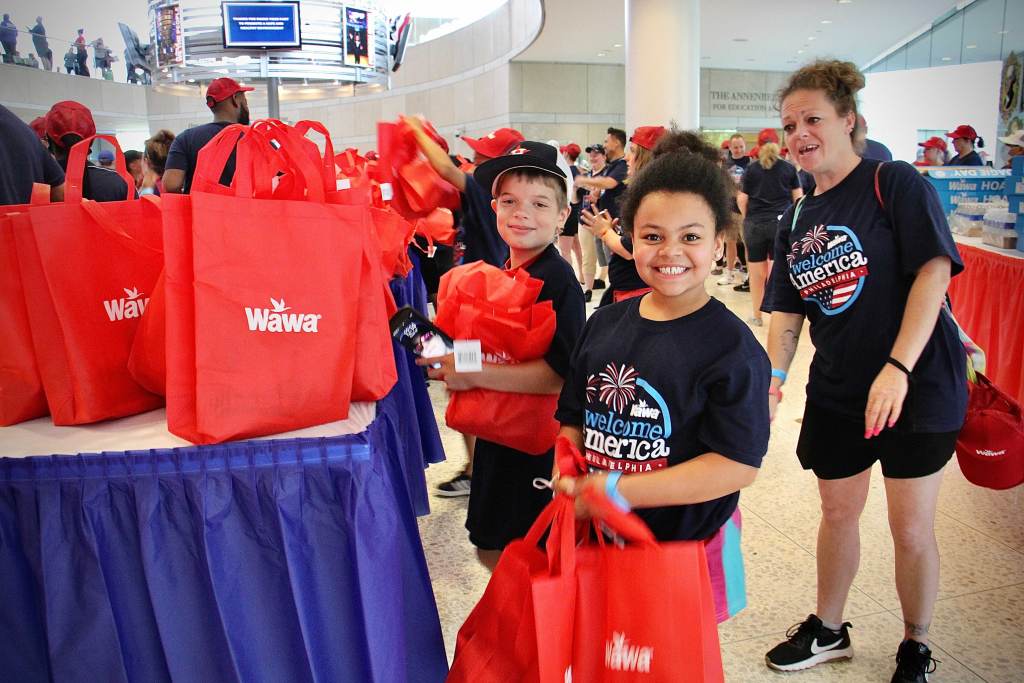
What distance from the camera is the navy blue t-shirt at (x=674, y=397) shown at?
130 cm

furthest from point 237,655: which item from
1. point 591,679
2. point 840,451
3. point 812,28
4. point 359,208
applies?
point 812,28

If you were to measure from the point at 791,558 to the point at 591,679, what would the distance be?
1.82 metres

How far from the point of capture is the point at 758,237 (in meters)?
6.37

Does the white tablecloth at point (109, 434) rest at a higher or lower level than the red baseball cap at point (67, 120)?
lower

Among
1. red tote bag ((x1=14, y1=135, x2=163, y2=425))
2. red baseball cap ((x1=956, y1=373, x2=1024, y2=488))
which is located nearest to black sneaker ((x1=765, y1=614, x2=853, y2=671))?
red baseball cap ((x1=956, y1=373, x2=1024, y2=488))

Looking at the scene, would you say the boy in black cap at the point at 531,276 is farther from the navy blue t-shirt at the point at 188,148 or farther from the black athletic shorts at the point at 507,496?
the navy blue t-shirt at the point at 188,148

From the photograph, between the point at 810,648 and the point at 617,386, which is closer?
the point at 617,386

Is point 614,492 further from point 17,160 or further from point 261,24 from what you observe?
point 261,24

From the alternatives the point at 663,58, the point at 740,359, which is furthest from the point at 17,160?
the point at 663,58

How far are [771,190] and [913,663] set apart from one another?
4999 mm

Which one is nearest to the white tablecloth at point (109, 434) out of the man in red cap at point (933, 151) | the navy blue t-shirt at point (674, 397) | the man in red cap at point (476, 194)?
the navy blue t-shirt at point (674, 397)

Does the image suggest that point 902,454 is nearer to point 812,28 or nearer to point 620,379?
point 620,379

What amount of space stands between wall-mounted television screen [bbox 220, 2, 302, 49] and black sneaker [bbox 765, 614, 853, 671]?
12.3 m

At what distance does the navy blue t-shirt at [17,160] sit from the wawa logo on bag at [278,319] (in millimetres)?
1759
